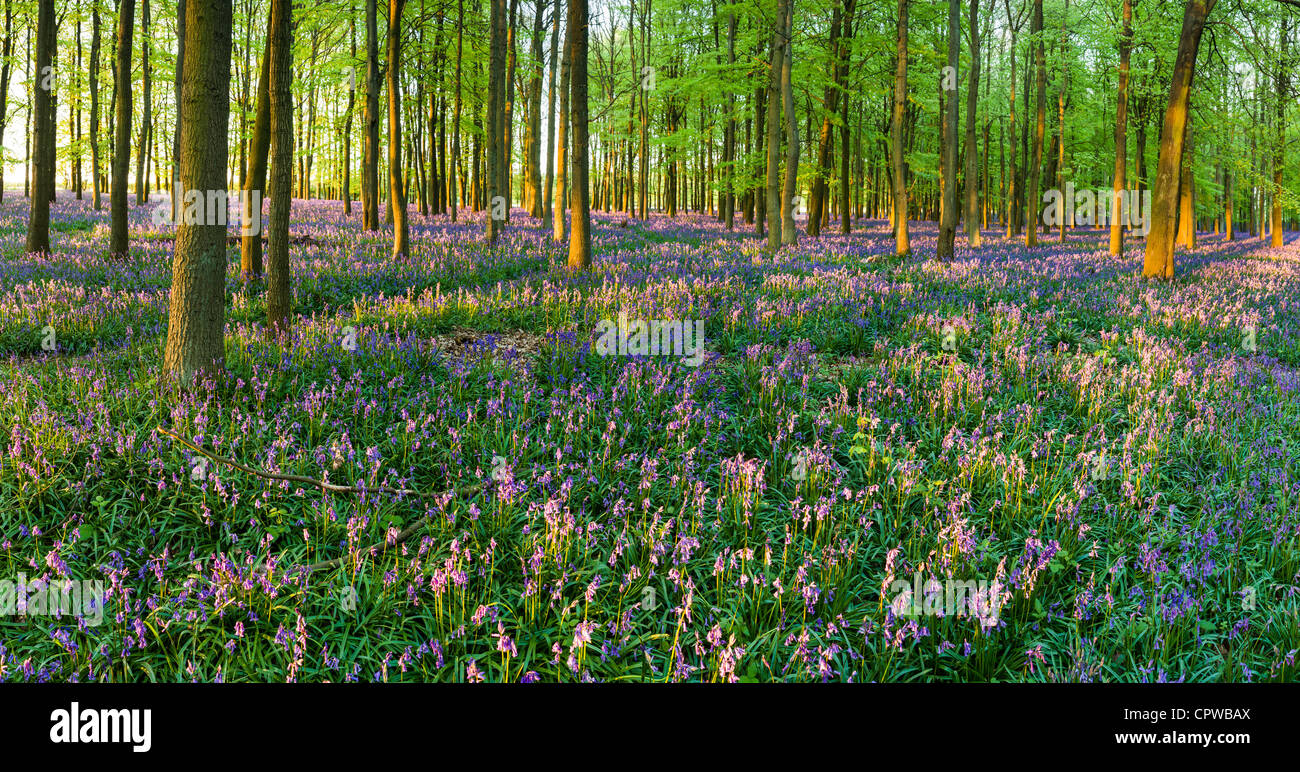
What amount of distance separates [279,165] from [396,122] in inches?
258

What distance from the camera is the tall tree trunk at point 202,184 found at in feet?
15.3

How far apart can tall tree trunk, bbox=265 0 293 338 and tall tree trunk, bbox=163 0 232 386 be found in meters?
1.78

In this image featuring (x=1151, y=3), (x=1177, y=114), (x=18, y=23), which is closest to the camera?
(x=1177, y=114)

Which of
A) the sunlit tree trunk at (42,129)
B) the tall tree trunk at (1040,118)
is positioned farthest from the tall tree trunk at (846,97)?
the sunlit tree trunk at (42,129)

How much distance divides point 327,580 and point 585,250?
902 cm

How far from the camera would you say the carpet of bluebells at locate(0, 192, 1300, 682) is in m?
2.90

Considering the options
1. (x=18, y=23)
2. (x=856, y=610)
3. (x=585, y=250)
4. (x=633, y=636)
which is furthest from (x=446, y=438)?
(x=18, y=23)

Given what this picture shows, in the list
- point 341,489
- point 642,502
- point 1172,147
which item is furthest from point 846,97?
point 341,489

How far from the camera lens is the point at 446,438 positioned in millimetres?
4629

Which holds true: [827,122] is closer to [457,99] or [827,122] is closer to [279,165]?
[457,99]

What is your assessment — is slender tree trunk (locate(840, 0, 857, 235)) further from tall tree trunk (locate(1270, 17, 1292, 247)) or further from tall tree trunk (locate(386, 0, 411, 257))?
tall tree trunk (locate(386, 0, 411, 257))

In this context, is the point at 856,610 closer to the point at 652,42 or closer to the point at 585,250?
the point at 585,250

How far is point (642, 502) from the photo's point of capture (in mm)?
3848

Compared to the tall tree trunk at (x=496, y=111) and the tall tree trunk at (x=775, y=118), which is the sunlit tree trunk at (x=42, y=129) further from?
the tall tree trunk at (x=775, y=118)
